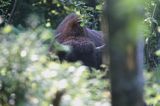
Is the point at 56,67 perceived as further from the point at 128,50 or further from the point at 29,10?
the point at 29,10

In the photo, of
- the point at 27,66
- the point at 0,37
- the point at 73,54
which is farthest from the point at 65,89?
the point at 73,54

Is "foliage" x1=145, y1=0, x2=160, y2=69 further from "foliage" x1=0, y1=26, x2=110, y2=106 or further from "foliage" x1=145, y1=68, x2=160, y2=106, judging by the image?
"foliage" x1=0, y1=26, x2=110, y2=106

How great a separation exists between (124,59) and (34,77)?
3.03 feet

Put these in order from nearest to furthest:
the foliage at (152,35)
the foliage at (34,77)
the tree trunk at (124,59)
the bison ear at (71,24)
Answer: the tree trunk at (124,59), the foliage at (34,77), the foliage at (152,35), the bison ear at (71,24)

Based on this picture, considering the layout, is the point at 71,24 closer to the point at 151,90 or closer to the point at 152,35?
the point at 152,35

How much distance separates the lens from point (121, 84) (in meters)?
2.49

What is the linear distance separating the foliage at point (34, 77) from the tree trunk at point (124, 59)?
67 cm

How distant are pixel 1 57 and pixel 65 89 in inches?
19.7

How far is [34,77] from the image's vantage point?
322 cm

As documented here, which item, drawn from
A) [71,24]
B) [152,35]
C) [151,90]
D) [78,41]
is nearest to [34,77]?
[151,90]

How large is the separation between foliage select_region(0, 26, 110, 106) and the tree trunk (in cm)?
67

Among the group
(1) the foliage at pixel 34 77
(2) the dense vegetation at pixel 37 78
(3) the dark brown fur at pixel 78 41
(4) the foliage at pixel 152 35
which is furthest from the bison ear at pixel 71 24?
(1) the foliage at pixel 34 77

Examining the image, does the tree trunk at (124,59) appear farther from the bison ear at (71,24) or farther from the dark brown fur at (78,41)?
the bison ear at (71,24)

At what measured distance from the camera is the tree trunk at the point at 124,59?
237cm
